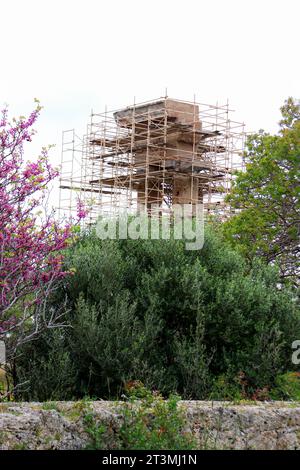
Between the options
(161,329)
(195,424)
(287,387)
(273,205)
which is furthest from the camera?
(273,205)

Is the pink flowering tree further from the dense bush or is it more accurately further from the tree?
the tree

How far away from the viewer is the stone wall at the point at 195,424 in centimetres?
825

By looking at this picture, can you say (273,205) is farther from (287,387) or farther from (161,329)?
(161,329)

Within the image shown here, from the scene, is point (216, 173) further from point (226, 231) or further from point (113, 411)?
point (113, 411)

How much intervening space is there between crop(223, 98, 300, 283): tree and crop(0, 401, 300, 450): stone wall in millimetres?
16093

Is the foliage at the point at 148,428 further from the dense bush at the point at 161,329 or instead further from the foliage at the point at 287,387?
the foliage at the point at 287,387

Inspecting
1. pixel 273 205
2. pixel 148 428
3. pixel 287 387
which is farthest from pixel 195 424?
pixel 273 205

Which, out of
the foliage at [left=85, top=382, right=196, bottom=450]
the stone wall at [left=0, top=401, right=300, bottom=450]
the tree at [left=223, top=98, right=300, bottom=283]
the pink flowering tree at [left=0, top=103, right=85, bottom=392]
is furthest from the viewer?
the tree at [left=223, top=98, right=300, bottom=283]

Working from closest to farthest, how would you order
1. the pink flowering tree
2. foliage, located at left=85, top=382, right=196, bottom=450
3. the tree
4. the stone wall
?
1. the stone wall
2. foliage, located at left=85, top=382, right=196, bottom=450
3. the pink flowering tree
4. the tree

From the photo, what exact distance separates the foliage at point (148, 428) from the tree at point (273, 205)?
696 inches

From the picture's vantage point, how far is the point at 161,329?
49.2 ft

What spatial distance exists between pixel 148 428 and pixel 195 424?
2.50 ft

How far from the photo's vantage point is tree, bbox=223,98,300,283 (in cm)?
2723

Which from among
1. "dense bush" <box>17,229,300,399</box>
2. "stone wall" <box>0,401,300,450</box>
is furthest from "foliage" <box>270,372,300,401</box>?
"stone wall" <box>0,401,300,450</box>
